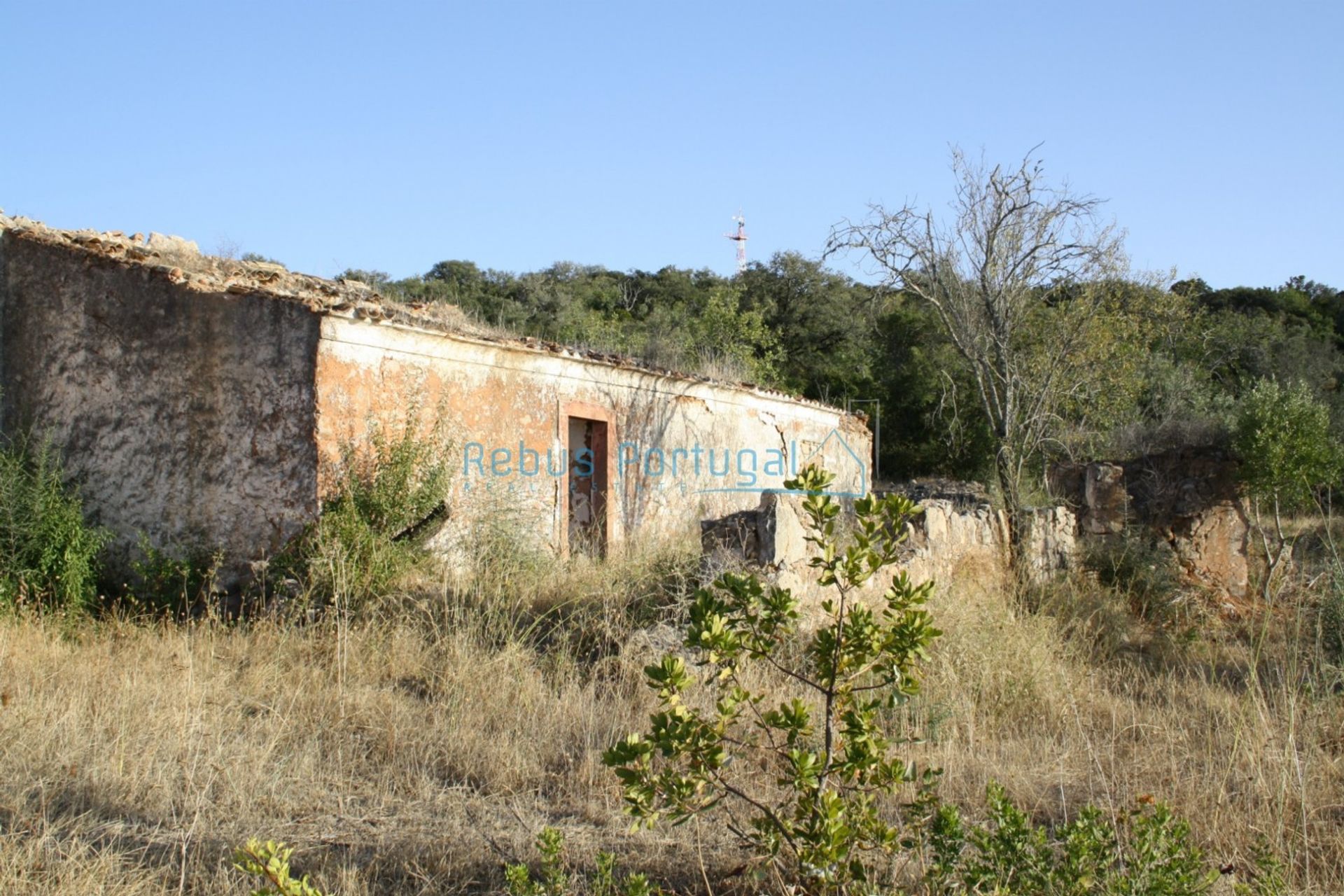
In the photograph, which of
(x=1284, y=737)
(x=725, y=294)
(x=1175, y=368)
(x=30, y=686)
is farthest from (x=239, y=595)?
(x=725, y=294)

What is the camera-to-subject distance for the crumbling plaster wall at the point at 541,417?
818 centimetres

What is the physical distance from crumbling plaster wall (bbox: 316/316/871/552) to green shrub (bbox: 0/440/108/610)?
2.16m

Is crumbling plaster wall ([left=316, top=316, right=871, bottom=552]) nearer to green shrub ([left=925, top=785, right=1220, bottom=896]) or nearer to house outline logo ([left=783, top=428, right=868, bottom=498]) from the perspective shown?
house outline logo ([left=783, top=428, right=868, bottom=498])

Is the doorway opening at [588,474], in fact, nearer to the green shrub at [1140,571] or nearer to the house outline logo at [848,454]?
the house outline logo at [848,454]

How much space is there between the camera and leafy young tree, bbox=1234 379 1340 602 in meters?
10.7

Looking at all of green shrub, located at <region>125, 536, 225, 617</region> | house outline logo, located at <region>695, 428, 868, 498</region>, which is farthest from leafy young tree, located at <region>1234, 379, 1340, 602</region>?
green shrub, located at <region>125, 536, 225, 617</region>

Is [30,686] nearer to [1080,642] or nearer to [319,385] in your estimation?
[319,385]

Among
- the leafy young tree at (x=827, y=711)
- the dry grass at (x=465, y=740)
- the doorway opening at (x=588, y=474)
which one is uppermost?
the doorway opening at (x=588, y=474)

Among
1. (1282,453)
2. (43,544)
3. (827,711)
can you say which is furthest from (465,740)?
(1282,453)

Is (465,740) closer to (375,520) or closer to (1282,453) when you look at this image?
(375,520)

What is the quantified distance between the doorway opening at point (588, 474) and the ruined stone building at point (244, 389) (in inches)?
6.9

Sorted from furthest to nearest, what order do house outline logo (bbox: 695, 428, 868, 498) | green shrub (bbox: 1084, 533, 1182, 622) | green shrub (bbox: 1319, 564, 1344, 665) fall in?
house outline logo (bbox: 695, 428, 868, 498) → green shrub (bbox: 1084, 533, 1182, 622) → green shrub (bbox: 1319, 564, 1344, 665)

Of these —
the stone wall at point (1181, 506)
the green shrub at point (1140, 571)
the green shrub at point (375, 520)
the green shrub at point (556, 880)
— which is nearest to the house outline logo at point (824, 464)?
the stone wall at point (1181, 506)

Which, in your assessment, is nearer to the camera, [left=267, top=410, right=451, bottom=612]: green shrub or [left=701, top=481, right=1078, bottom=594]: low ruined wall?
[left=701, top=481, right=1078, bottom=594]: low ruined wall
